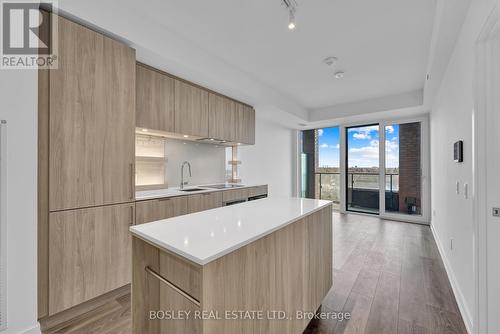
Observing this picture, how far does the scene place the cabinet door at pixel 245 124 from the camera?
151 inches

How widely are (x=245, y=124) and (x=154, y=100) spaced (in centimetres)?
180

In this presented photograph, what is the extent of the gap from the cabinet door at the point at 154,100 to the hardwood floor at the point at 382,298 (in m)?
1.86

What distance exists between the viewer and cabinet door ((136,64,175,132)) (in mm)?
2404

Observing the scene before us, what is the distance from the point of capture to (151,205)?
92.1 inches

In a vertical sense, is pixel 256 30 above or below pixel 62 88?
above

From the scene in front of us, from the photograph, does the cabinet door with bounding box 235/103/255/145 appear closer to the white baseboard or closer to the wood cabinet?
the wood cabinet

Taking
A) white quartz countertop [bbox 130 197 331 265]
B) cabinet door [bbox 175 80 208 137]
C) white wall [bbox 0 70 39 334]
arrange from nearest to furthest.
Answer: white quartz countertop [bbox 130 197 331 265], white wall [bbox 0 70 39 334], cabinet door [bbox 175 80 208 137]

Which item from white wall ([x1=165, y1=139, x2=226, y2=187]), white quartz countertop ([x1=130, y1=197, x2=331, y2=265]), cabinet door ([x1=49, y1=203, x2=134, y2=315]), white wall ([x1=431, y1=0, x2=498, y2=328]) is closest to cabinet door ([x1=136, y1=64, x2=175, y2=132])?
white wall ([x1=165, y1=139, x2=226, y2=187])

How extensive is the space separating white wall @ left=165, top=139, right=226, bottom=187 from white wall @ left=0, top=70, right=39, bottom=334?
1711 mm

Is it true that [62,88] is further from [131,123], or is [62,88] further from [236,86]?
[236,86]

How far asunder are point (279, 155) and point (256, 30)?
12.7ft

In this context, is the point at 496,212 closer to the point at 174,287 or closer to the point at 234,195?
the point at 174,287

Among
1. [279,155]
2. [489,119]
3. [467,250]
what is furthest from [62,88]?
[279,155]

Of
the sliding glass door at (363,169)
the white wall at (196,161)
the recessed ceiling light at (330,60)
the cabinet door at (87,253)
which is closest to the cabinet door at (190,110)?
the white wall at (196,161)
